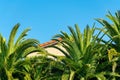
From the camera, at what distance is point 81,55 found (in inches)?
1205

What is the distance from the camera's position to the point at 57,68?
30562mm

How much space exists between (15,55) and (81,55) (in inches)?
165

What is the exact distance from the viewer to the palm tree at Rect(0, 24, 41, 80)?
99.9ft

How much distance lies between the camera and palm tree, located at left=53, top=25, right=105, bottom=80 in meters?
29.8

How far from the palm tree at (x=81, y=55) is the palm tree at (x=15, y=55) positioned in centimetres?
216

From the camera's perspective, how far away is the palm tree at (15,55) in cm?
3045

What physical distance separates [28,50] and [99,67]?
15.7ft

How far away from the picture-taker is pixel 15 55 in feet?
101

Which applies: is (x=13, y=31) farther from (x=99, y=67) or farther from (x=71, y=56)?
(x=99, y=67)

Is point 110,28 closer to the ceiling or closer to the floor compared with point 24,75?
closer to the ceiling

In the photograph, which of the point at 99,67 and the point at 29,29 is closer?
the point at 99,67

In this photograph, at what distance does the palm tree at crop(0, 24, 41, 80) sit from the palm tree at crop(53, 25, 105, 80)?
2158 mm

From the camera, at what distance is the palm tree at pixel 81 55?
97.8 feet

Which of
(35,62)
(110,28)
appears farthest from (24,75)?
(110,28)
